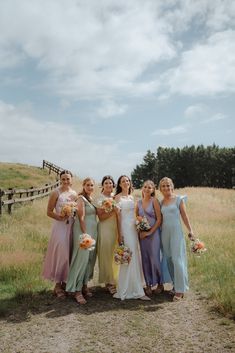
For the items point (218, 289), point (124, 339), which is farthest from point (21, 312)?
point (218, 289)

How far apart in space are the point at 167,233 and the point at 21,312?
10.2 ft

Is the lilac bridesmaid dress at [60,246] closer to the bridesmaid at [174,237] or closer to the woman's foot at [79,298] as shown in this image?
the woman's foot at [79,298]

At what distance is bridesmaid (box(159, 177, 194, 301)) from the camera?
26.4 ft

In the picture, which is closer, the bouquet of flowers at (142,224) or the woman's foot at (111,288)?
the bouquet of flowers at (142,224)

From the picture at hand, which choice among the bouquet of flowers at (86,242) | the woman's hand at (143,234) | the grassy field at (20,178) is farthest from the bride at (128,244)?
the grassy field at (20,178)

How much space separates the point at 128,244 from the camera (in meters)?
8.16

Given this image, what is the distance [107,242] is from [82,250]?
59 cm

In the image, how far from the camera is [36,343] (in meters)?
5.86

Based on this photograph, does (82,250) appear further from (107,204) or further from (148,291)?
(148,291)

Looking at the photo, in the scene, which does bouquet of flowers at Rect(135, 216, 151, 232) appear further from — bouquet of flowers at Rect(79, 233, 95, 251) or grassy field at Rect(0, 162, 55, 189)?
grassy field at Rect(0, 162, 55, 189)

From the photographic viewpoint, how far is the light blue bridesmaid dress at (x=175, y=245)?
8.05 meters

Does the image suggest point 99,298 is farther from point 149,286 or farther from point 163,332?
point 163,332

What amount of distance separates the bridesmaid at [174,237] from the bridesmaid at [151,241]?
14cm

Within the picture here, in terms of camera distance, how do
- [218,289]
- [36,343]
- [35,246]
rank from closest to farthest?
[36,343] < [218,289] < [35,246]
